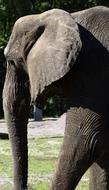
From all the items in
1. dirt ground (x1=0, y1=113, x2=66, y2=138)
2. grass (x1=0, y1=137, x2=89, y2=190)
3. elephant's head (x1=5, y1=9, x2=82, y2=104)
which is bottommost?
dirt ground (x1=0, y1=113, x2=66, y2=138)

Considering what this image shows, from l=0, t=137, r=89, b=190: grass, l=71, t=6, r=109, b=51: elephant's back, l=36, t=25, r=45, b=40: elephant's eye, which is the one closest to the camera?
l=71, t=6, r=109, b=51: elephant's back

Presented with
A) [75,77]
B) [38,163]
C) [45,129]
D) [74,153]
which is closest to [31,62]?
[75,77]

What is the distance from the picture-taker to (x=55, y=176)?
423 cm

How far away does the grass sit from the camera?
7105mm

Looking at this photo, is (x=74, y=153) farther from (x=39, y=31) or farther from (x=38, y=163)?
(x=38, y=163)

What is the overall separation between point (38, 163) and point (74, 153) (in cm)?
473

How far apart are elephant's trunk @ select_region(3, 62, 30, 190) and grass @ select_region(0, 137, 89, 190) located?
2.59ft

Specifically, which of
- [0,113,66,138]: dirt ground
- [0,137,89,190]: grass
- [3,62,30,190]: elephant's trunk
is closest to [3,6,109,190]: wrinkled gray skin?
[3,62,30,190]: elephant's trunk

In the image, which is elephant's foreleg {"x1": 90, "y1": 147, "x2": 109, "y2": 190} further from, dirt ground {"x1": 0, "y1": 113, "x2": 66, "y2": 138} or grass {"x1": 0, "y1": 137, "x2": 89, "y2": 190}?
dirt ground {"x1": 0, "y1": 113, "x2": 66, "y2": 138}

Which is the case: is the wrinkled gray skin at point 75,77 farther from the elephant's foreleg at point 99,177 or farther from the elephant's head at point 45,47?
the elephant's foreleg at point 99,177

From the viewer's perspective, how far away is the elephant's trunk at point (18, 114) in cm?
463

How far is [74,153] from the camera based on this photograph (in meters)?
4.14

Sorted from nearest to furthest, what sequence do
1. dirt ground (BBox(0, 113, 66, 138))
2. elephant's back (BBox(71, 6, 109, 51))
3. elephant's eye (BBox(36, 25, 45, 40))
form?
elephant's back (BBox(71, 6, 109, 51)) → elephant's eye (BBox(36, 25, 45, 40)) → dirt ground (BBox(0, 113, 66, 138))

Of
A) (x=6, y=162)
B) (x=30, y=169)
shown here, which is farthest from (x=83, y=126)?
(x=6, y=162)
